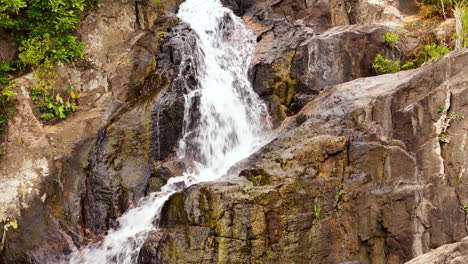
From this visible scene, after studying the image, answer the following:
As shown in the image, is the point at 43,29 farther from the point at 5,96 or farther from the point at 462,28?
the point at 462,28

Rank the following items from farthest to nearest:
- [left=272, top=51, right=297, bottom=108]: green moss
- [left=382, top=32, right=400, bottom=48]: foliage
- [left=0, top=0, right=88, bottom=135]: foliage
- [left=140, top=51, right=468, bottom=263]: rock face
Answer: [left=272, top=51, right=297, bottom=108]: green moss, [left=382, top=32, right=400, bottom=48]: foliage, [left=0, top=0, right=88, bottom=135]: foliage, [left=140, top=51, right=468, bottom=263]: rock face

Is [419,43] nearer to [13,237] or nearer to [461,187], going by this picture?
[461,187]

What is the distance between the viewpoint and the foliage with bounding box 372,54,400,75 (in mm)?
11477

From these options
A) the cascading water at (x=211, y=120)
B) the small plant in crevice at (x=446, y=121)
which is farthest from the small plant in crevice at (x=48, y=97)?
the small plant in crevice at (x=446, y=121)

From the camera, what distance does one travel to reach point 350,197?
25.1ft

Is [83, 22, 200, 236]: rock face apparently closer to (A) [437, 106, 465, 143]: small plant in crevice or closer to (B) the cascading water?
(B) the cascading water

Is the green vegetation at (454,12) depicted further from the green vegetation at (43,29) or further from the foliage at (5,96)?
the foliage at (5,96)

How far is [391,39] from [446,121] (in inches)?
185

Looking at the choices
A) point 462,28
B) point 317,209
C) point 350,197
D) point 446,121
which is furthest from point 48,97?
point 462,28

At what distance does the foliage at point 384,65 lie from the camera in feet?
37.7

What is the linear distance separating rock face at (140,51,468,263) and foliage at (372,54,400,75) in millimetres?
3141

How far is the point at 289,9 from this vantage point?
48.6ft

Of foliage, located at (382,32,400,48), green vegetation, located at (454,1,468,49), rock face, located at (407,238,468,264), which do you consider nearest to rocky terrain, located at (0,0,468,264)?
rock face, located at (407,238,468,264)

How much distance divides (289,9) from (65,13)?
23.8ft
